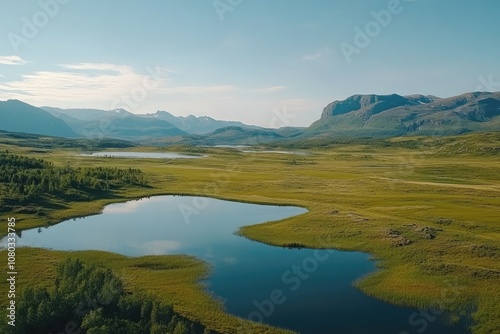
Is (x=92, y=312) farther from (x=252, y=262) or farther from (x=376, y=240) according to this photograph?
(x=376, y=240)

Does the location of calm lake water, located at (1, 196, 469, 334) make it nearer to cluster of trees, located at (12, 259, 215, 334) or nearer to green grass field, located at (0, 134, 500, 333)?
green grass field, located at (0, 134, 500, 333)

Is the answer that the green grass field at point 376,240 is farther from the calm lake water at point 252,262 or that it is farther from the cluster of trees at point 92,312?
the cluster of trees at point 92,312

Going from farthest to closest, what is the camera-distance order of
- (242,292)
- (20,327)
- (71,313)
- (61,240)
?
(61,240), (242,292), (71,313), (20,327)

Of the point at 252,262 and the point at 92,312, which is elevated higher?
the point at 92,312

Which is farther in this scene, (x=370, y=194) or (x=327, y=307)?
(x=370, y=194)

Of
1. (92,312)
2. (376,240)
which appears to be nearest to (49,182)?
(92,312)

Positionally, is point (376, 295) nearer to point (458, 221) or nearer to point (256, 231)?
point (256, 231)

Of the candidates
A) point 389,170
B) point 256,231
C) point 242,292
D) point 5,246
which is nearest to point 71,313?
point 242,292
